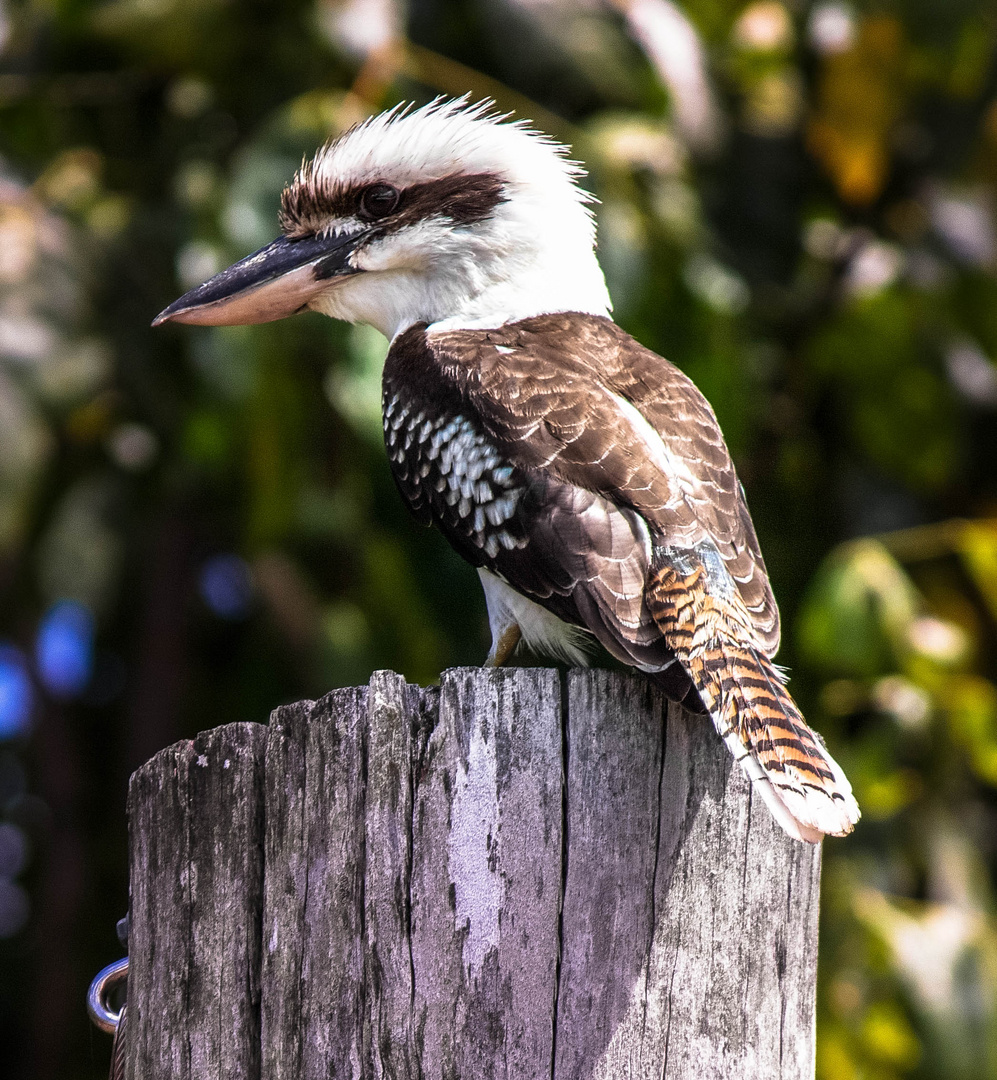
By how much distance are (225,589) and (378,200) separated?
4.05m

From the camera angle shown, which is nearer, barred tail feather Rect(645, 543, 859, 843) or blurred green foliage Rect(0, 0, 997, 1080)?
barred tail feather Rect(645, 543, 859, 843)

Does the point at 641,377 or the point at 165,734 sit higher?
the point at 641,377

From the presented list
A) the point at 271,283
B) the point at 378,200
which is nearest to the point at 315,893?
the point at 271,283

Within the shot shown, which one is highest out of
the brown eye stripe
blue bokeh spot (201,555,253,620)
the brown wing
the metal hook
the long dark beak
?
the brown eye stripe

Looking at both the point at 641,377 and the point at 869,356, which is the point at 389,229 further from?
the point at 869,356

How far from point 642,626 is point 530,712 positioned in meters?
0.47

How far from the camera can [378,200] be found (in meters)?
3.30

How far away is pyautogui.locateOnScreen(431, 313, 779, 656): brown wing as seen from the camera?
255 cm

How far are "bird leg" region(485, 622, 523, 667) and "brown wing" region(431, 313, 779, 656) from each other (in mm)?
446

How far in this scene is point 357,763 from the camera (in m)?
1.92

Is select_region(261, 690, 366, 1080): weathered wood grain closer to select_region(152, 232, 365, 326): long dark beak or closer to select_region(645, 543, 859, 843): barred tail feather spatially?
select_region(645, 543, 859, 843): barred tail feather

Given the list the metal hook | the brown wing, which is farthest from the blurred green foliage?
the metal hook

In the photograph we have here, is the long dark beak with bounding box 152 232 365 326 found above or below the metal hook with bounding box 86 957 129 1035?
above

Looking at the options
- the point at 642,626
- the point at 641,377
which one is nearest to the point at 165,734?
the point at 641,377
